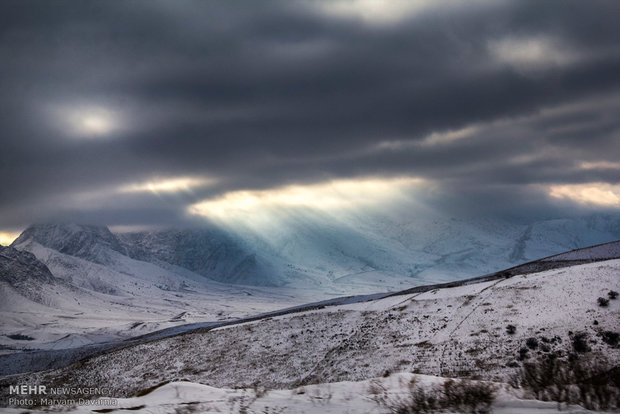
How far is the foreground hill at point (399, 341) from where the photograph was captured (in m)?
41.2

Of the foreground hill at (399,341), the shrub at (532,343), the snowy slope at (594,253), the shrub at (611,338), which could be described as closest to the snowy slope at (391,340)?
the foreground hill at (399,341)

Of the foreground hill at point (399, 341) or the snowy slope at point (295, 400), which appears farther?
the foreground hill at point (399, 341)

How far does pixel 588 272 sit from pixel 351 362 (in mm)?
24986

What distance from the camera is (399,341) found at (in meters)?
50.0

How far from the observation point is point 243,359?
180 feet

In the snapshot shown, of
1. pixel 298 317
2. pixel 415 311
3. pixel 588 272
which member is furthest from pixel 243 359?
pixel 588 272

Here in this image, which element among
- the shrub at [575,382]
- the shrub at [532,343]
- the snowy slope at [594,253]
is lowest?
the shrub at [575,382]

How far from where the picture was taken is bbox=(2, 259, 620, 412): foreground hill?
4125cm

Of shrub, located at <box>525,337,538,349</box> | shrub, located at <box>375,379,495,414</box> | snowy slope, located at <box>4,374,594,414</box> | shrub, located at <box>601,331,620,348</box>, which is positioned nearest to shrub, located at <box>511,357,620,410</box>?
snowy slope, located at <box>4,374,594,414</box>

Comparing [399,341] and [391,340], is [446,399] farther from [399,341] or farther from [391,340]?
[391,340]

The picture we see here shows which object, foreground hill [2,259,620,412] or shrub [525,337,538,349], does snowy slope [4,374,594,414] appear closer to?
foreground hill [2,259,620,412]

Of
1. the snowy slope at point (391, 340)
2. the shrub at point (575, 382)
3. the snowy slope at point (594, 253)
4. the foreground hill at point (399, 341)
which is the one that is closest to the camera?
the shrub at point (575, 382)

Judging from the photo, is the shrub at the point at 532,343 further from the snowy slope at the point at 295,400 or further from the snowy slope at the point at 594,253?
the snowy slope at the point at 594,253

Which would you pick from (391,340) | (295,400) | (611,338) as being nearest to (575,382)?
(611,338)
